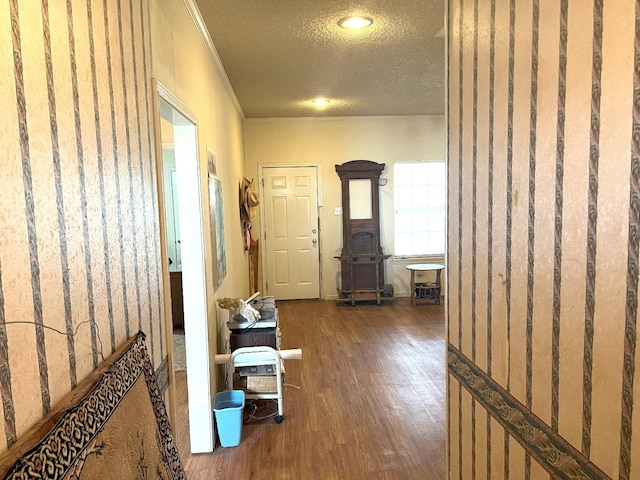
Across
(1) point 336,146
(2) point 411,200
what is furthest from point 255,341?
→ (2) point 411,200

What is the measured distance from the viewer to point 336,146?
633 cm

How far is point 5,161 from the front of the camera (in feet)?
2.50

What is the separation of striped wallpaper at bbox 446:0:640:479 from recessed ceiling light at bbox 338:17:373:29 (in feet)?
4.49

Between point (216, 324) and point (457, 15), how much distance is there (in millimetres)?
2400

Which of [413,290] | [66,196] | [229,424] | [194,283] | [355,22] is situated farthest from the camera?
[413,290]

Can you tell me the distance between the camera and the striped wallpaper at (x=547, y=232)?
2.74ft

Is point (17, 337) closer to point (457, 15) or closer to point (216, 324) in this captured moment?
point (457, 15)

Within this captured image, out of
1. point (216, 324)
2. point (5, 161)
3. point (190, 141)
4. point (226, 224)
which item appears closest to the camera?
point (5, 161)

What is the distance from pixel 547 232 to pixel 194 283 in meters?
1.96

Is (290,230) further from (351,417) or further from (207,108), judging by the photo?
(351,417)

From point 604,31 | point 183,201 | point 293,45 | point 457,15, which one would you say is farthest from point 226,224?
point 604,31

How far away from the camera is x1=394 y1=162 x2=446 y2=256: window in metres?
6.43

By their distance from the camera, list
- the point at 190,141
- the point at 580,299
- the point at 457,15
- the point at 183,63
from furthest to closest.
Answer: the point at 190,141, the point at 183,63, the point at 457,15, the point at 580,299

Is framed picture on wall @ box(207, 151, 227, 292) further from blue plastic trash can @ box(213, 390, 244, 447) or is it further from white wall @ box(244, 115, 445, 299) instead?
white wall @ box(244, 115, 445, 299)
